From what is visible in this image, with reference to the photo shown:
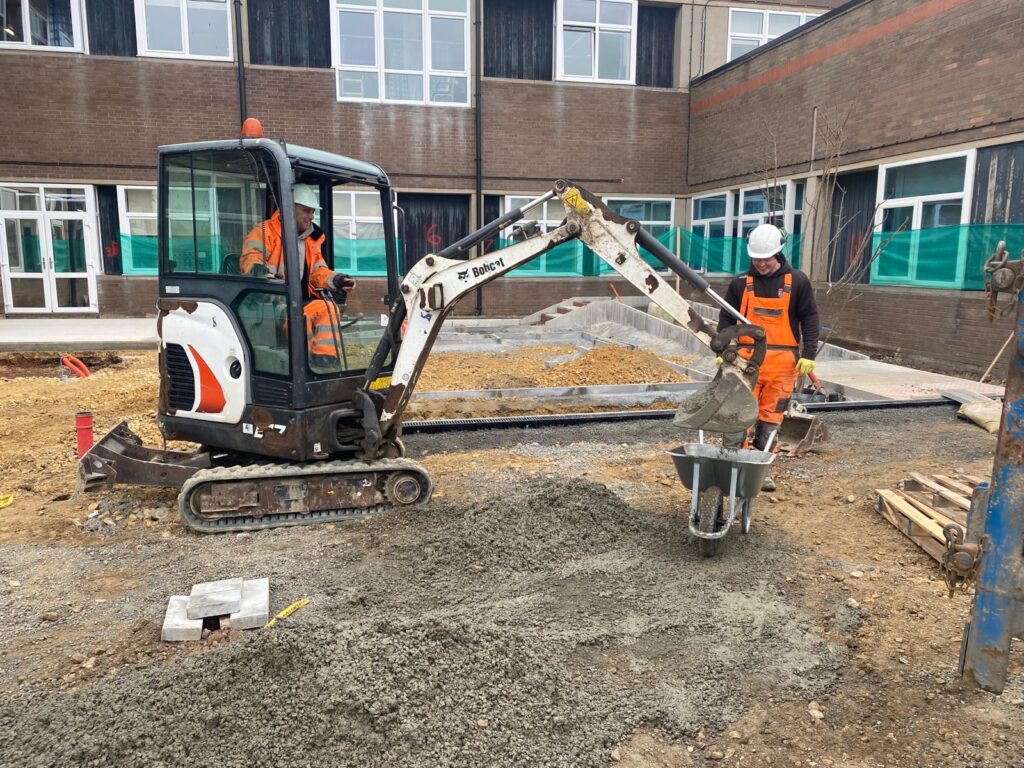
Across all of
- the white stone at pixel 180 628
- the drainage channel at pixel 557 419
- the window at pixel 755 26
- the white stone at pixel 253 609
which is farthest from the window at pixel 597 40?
the white stone at pixel 180 628

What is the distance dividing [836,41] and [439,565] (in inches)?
544

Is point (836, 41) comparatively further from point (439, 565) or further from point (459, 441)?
point (439, 565)

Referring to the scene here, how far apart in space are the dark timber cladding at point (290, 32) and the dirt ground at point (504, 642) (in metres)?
13.8

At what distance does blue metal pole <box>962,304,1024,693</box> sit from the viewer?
2422mm

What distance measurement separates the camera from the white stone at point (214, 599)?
3703 millimetres

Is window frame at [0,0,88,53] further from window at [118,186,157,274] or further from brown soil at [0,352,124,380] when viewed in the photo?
brown soil at [0,352,124,380]

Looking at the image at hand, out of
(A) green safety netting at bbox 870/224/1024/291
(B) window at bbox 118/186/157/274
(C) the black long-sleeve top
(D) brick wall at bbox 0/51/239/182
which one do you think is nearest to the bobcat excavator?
(C) the black long-sleeve top

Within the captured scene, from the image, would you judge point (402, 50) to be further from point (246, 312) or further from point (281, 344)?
point (281, 344)

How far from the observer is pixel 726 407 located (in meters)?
4.34

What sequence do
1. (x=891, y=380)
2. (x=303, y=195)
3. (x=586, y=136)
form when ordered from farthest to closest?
(x=586, y=136)
(x=891, y=380)
(x=303, y=195)

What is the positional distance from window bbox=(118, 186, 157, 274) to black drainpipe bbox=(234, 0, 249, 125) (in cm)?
268

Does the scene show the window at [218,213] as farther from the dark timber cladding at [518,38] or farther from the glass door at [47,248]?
the dark timber cladding at [518,38]

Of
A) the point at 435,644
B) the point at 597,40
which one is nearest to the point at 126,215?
the point at 597,40

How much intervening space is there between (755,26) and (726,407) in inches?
742
